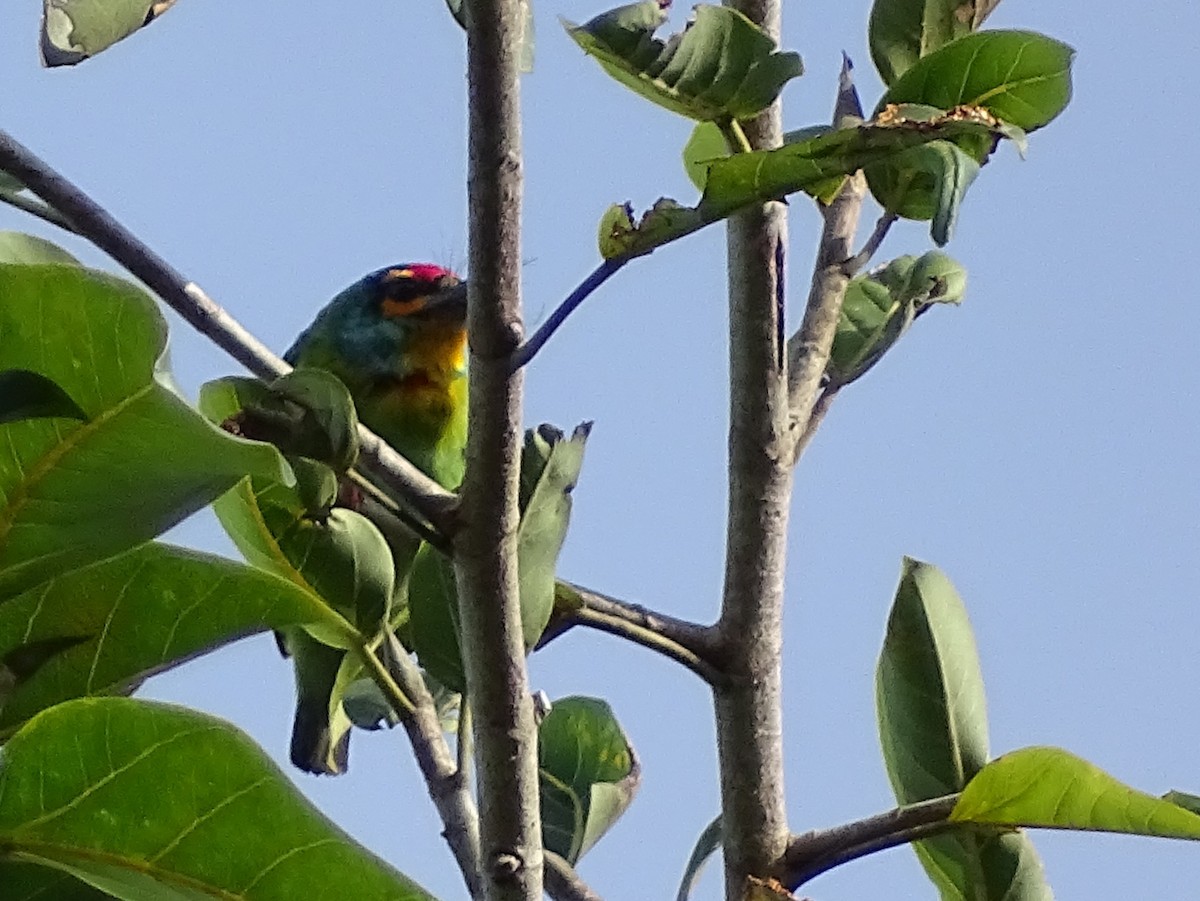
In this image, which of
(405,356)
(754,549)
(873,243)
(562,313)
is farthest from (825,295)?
(405,356)

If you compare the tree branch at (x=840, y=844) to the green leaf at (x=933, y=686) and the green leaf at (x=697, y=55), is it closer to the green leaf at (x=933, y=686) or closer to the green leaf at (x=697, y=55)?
the green leaf at (x=933, y=686)

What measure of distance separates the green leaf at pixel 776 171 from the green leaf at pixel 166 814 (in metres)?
0.28

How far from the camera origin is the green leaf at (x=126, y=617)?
78 centimetres

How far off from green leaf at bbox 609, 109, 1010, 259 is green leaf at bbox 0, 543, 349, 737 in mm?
225

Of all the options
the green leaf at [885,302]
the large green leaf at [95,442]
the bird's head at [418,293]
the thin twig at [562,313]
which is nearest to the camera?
the large green leaf at [95,442]

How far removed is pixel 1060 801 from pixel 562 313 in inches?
14.4

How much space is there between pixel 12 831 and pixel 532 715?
8.8 inches

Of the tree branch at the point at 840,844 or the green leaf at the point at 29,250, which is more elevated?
the green leaf at the point at 29,250

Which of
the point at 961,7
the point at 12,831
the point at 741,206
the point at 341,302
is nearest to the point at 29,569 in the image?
the point at 12,831

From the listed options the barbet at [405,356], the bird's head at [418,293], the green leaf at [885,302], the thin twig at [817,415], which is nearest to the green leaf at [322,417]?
the thin twig at [817,415]

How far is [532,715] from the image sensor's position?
0.76 metres

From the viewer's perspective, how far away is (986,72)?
2.79 ft

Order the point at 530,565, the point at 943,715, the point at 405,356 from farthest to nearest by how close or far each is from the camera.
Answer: the point at 405,356
the point at 943,715
the point at 530,565

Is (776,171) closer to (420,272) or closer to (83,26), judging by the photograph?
(83,26)
